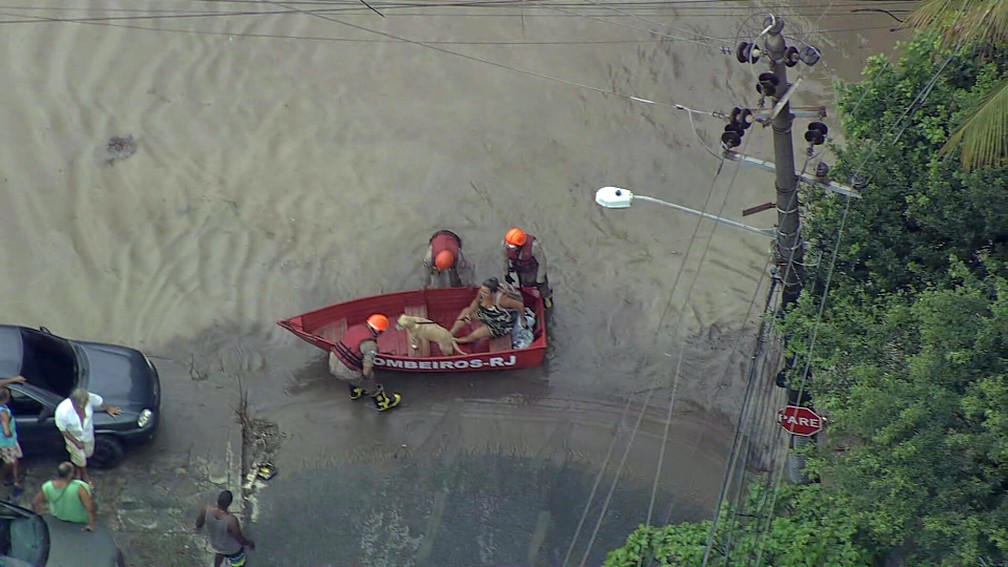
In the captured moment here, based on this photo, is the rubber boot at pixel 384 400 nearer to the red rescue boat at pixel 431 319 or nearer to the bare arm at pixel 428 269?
the red rescue boat at pixel 431 319

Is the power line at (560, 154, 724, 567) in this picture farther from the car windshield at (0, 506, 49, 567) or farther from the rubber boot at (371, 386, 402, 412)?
the car windshield at (0, 506, 49, 567)

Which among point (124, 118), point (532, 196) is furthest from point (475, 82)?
point (124, 118)

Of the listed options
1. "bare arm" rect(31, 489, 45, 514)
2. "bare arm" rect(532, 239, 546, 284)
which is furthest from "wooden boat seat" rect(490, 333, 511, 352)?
"bare arm" rect(31, 489, 45, 514)

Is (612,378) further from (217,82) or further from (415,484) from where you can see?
(217,82)

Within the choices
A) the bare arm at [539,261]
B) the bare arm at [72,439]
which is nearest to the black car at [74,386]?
the bare arm at [72,439]

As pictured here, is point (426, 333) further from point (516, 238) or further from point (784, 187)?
point (784, 187)
